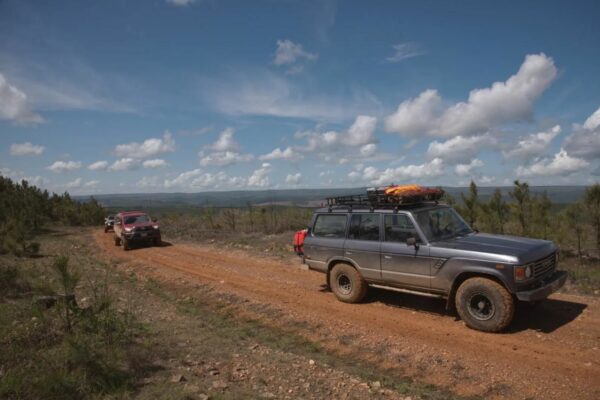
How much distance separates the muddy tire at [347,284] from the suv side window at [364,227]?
0.70 metres

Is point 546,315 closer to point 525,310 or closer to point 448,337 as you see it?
point 525,310

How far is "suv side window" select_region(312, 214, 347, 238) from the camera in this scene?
26.9 feet

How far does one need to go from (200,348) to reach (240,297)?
3.22 metres

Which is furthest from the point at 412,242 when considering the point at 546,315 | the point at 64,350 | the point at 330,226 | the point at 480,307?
the point at 64,350

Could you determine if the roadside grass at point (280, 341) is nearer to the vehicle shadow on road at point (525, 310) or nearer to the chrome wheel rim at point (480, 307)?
the chrome wheel rim at point (480, 307)

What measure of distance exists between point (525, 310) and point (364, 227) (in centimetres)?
321

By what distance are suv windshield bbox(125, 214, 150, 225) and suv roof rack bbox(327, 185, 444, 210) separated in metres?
14.8

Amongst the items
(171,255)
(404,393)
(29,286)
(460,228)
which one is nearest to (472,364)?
(404,393)

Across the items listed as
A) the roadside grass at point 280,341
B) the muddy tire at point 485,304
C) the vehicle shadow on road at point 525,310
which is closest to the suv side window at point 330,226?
the vehicle shadow on road at point 525,310

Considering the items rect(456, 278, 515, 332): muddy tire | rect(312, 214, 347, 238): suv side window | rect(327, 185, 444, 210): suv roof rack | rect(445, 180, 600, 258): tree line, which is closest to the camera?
rect(456, 278, 515, 332): muddy tire

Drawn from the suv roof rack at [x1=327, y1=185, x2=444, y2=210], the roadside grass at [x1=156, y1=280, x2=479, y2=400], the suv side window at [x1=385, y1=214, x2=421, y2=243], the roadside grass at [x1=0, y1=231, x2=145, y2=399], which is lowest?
the roadside grass at [x1=156, y1=280, x2=479, y2=400]

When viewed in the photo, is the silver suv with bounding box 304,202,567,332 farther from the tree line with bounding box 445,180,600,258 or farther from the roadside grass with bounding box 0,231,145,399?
the tree line with bounding box 445,180,600,258

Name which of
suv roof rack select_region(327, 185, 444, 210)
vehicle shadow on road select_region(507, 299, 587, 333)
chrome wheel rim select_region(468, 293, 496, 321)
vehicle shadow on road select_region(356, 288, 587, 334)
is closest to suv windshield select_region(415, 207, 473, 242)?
suv roof rack select_region(327, 185, 444, 210)

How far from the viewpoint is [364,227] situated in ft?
25.5
